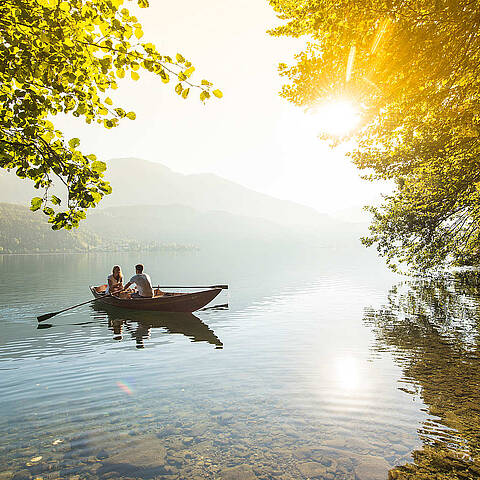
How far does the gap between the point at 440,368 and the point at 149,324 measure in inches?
591

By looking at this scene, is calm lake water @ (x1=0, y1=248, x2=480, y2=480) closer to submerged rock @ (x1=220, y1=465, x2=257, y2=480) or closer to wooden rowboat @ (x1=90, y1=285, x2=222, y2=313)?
submerged rock @ (x1=220, y1=465, x2=257, y2=480)

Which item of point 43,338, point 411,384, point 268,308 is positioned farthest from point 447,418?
point 268,308

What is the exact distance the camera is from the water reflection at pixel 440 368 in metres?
6.89

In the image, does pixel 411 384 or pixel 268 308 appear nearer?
pixel 411 384

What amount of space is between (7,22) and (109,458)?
736 centimetres

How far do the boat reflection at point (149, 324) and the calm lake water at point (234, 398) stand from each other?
6.0 inches

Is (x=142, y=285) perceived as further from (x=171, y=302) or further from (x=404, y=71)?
(x=404, y=71)

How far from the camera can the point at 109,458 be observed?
23.7ft

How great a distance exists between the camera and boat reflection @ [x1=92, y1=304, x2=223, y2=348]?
61.7 ft

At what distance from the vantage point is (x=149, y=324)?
859 inches

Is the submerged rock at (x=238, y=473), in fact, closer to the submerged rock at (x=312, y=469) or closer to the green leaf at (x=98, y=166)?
the submerged rock at (x=312, y=469)

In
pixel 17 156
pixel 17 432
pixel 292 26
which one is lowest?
pixel 17 432

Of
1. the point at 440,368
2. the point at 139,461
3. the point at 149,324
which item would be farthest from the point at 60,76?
the point at 149,324

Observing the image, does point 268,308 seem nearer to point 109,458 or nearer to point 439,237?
point 439,237
